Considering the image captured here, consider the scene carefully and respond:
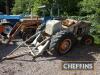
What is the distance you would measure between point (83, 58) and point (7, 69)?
2.80 metres

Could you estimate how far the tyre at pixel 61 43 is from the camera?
10.5 meters

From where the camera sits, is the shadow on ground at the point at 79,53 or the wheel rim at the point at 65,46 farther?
the wheel rim at the point at 65,46

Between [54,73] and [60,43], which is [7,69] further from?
[60,43]

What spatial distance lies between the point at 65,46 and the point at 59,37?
1.72 feet

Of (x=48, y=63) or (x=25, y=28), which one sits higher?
(x=25, y=28)

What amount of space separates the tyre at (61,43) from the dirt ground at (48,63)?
0.76ft

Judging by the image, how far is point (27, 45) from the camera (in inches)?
450

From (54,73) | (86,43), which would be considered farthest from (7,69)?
(86,43)

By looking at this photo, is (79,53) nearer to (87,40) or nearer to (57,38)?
(57,38)

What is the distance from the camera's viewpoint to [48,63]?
9.77 metres

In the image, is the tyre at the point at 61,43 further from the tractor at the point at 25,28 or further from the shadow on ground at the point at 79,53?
the tractor at the point at 25,28

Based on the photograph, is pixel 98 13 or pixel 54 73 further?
pixel 98 13

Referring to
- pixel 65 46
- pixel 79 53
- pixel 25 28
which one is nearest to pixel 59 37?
pixel 65 46

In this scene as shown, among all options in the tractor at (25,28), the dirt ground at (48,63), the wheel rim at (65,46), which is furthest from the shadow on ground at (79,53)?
the tractor at (25,28)
